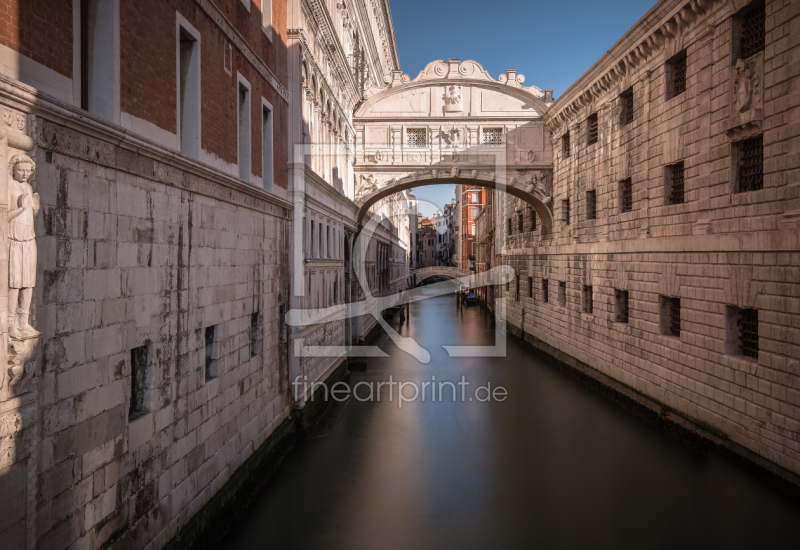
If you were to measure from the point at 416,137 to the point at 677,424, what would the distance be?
13446 millimetres

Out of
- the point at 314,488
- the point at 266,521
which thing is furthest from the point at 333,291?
the point at 266,521

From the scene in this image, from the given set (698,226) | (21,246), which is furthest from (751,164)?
(21,246)

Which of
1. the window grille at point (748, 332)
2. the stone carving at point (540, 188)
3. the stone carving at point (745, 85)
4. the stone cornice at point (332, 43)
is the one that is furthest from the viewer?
the stone carving at point (540, 188)

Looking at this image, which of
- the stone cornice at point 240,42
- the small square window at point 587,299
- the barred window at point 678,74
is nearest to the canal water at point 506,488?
the small square window at point 587,299

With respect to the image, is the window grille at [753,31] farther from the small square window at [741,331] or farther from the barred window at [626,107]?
the barred window at [626,107]

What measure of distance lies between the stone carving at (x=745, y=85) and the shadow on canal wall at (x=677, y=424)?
5.45 m

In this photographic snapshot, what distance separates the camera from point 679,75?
11.8 m

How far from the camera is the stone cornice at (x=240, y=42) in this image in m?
7.12

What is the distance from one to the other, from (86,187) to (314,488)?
5831mm

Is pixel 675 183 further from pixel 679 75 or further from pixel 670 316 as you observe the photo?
pixel 670 316

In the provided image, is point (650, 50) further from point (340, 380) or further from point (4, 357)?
point (4, 357)

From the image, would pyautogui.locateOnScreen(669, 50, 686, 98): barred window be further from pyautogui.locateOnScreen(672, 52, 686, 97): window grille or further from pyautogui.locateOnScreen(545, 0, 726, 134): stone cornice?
pyautogui.locateOnScreen(545, 0, 726, 134): stone cornice

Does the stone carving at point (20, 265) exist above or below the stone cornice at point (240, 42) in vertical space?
below

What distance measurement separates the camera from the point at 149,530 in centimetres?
546
